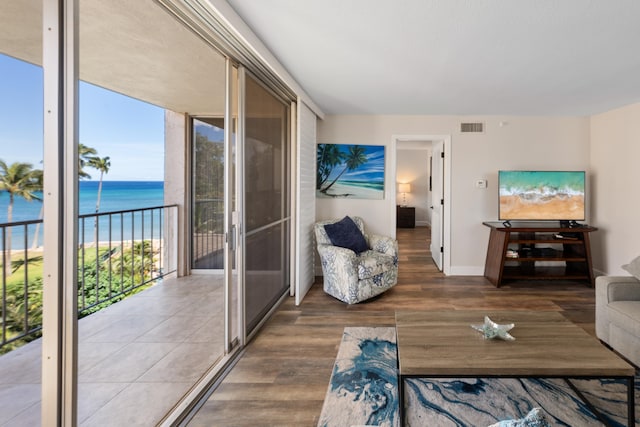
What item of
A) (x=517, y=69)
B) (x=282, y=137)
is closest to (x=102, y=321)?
(x=282, y=137)

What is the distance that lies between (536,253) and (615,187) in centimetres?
128

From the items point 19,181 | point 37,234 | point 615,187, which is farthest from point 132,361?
point 615,187

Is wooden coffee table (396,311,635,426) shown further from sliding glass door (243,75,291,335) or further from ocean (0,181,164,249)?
ocean (0,181,164,249)

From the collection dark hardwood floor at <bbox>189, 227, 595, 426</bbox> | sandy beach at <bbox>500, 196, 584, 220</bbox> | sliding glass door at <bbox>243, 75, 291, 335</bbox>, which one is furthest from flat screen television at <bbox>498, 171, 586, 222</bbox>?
sliding glass door at <bbox>243, 75, 291, 335</bbox>

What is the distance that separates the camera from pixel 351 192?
4629 millimetres

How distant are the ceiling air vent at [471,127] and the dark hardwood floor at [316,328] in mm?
1654

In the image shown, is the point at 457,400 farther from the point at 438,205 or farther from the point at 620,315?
the point at 438,205

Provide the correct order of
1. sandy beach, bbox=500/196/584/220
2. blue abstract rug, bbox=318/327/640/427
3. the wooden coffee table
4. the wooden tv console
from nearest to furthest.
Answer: the wooden coffee table
blue abstract rug, bbox=318/327/640/427
the wooden tv console
sandy beach, bbox=500/196/584/220

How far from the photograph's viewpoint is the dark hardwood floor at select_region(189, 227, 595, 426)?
183 cm

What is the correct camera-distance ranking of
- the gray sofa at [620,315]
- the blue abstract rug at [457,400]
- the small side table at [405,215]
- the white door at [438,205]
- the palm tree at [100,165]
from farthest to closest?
1. the small side table at [405,215]
2. the white door at [438,205]
3. the palm tree at [100,165]
4. the gray sofa at [620,315]
5. the blue abstract rug at [457,400]

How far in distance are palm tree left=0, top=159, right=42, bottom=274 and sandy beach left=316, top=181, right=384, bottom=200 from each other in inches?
144

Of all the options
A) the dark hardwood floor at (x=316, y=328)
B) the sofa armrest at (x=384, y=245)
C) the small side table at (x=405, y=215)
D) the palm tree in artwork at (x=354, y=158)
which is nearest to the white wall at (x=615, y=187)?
the dark hardwood floor at (x=316, y=328)

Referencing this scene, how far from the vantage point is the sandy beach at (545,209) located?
13.9ft

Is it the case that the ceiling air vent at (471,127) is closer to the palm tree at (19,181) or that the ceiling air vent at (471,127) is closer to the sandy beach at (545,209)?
the sandy beach at (545,209)
